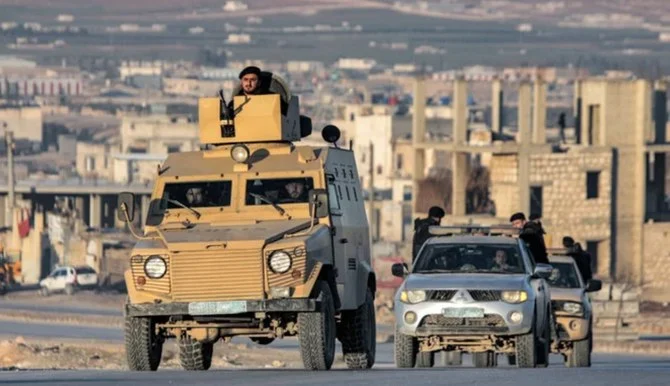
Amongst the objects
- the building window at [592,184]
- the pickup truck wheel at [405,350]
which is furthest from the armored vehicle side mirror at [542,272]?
the building window at [592,184]

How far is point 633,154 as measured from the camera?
7962 cm

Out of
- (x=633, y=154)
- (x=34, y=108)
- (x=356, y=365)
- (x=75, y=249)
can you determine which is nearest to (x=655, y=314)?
(x=633, y=154)

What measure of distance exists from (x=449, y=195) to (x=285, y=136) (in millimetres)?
58381

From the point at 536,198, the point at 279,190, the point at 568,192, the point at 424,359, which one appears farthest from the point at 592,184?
the point at 279,190

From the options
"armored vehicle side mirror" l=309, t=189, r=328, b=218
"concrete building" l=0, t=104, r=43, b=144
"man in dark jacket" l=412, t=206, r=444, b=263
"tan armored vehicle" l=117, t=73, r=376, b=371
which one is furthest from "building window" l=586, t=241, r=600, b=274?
"concrete building" l=0, t=104, r=43, b=144

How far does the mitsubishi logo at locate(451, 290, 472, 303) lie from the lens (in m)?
24.7

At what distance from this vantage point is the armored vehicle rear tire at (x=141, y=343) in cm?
2367

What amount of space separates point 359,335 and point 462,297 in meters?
1.41

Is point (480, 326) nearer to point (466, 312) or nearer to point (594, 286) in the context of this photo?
point (466, 312)

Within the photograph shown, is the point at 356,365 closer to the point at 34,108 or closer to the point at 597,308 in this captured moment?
the point at 597,308

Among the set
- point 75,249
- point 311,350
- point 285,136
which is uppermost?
point 285,136

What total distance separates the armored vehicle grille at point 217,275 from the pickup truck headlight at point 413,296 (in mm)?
2184

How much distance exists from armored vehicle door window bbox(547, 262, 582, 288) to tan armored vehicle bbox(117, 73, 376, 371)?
462cm

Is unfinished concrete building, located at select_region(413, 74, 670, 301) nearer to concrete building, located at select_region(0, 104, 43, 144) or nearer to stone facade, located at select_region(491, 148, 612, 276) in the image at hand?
stone facade, located at select_region(491, 148, 612, 276)
